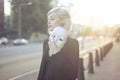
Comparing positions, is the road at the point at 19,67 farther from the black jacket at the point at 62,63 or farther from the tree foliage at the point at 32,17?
the tree foliage at the point at 32,17

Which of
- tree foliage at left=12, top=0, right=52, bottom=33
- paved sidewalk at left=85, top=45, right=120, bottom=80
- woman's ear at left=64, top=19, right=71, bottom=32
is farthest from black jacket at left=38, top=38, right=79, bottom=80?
tree foliage at left=12, top=0, right=52, bottom=33

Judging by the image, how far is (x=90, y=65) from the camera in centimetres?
1549

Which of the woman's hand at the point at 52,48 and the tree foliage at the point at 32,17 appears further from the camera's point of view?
the tree foliage at the point at 32,17

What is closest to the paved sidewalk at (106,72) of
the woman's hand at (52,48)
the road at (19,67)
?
the road at (19,67)

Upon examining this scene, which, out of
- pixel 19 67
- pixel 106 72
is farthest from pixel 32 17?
pixel 106 72

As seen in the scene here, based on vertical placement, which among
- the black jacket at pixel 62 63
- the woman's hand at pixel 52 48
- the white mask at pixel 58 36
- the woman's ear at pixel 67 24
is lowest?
the black jacket at pixel 62 63

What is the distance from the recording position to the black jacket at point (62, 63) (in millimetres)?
4191

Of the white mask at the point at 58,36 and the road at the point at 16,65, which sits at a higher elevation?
the white mask at the point at 58,36

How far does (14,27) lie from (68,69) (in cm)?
7976

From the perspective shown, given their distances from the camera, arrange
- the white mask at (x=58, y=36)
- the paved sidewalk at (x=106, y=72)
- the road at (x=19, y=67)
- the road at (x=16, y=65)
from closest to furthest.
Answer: the white mask at (x=58, y=36) < the paved sidewalk at (x=106, y=72) < the road at (x=19, y=67) < the road at (x=16, y=65)

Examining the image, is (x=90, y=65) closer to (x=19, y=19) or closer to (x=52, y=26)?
(x=52, y=26)

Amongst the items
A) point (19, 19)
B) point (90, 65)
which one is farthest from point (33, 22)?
point (90, 65)

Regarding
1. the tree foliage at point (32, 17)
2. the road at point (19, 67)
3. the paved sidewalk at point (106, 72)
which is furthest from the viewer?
the tree foliage at point (32, 17)

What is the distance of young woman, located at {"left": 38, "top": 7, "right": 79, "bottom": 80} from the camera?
4191 mm
